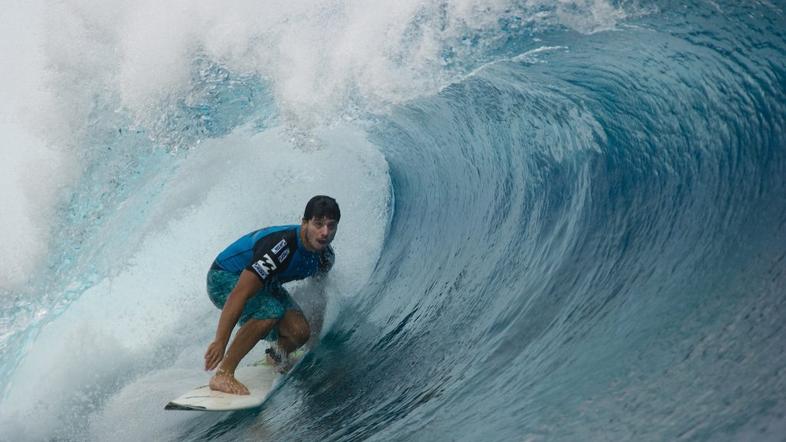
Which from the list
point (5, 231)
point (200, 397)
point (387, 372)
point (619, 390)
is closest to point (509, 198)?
point (387, 372)

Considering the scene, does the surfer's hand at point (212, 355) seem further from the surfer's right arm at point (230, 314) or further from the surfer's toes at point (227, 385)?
the surfer's toes at point (227, 385)

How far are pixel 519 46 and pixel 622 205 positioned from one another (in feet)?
5.24

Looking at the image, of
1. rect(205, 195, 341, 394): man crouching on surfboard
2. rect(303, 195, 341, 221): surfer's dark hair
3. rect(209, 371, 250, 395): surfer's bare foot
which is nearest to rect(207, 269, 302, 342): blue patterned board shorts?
rect(205, 195, 341, 394): man crouching on surfboard

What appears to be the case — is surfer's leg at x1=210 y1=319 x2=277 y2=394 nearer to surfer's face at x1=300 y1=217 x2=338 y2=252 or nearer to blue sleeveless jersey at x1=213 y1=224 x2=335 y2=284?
blue sleeveless jersey at x1=213 y1=224 x2=335 y2=284

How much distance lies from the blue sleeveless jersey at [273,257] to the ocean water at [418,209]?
0.68m

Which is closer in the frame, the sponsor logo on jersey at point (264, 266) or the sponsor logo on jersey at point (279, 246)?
the sponsor logo on jersey at point (264, 266)

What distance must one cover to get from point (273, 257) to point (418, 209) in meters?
3.28

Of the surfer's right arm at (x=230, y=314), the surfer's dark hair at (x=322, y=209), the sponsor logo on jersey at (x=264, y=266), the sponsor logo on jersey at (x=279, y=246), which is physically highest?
the surfer's dark hair at (x=322, y=209)

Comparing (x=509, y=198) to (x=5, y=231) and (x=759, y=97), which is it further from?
(x=5, y=231)

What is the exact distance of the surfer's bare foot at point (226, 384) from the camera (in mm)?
4934

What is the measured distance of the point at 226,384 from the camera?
493 centimetres

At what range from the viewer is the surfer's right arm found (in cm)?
461

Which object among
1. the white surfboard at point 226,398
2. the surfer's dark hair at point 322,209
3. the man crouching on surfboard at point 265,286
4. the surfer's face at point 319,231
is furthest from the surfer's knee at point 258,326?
the surfer's dark hair at point 322,209

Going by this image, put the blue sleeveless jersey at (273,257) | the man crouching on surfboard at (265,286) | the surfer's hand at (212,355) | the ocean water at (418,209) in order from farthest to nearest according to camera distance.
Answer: the blue sleeveless jersey at (273,257), the man crouching on surfboard at (265,286), the surfer's hand at (212,355), the ocean water at (418,209)
